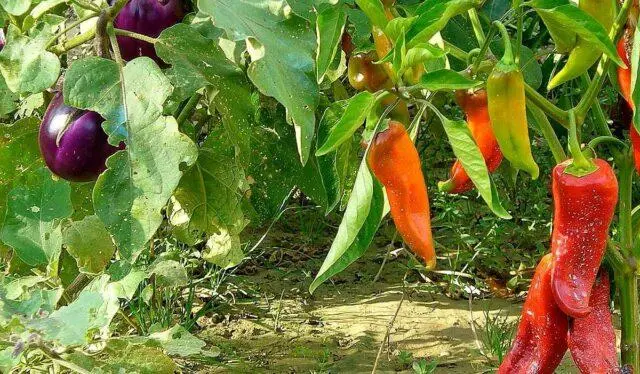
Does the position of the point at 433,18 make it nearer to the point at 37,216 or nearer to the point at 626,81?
the point at 626,81

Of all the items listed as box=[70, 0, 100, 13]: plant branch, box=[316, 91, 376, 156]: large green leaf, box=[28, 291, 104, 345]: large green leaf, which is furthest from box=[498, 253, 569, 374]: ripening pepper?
box=[70, 0, 100, 13]: plant branch

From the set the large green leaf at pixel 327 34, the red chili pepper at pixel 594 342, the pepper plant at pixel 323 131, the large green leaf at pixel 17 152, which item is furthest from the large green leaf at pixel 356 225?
the large green leaf at pixel 17 152

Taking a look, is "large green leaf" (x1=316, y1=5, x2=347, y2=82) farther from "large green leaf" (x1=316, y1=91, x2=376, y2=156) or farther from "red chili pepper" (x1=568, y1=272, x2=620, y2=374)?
"red chili pepper" (x1=568, y1=272, x2=620, y2=374)

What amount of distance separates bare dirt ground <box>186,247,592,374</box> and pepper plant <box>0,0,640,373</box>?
27.6 inches

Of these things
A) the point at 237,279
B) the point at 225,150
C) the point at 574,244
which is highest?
the point at 574,244

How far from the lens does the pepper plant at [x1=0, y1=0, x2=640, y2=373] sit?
106 centimetres

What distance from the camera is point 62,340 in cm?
114

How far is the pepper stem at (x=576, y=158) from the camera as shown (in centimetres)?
112

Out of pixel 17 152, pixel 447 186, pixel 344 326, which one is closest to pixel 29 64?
pixel 17 152

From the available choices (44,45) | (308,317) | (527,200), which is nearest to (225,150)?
(44,45)

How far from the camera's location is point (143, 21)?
1.28 metres

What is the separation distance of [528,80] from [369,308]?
39.4 inches

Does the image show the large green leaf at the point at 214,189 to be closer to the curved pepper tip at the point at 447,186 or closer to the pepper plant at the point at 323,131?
the pepper plant at the point at 323,131

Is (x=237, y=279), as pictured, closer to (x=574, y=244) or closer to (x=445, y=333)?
(x=445, y=333)
